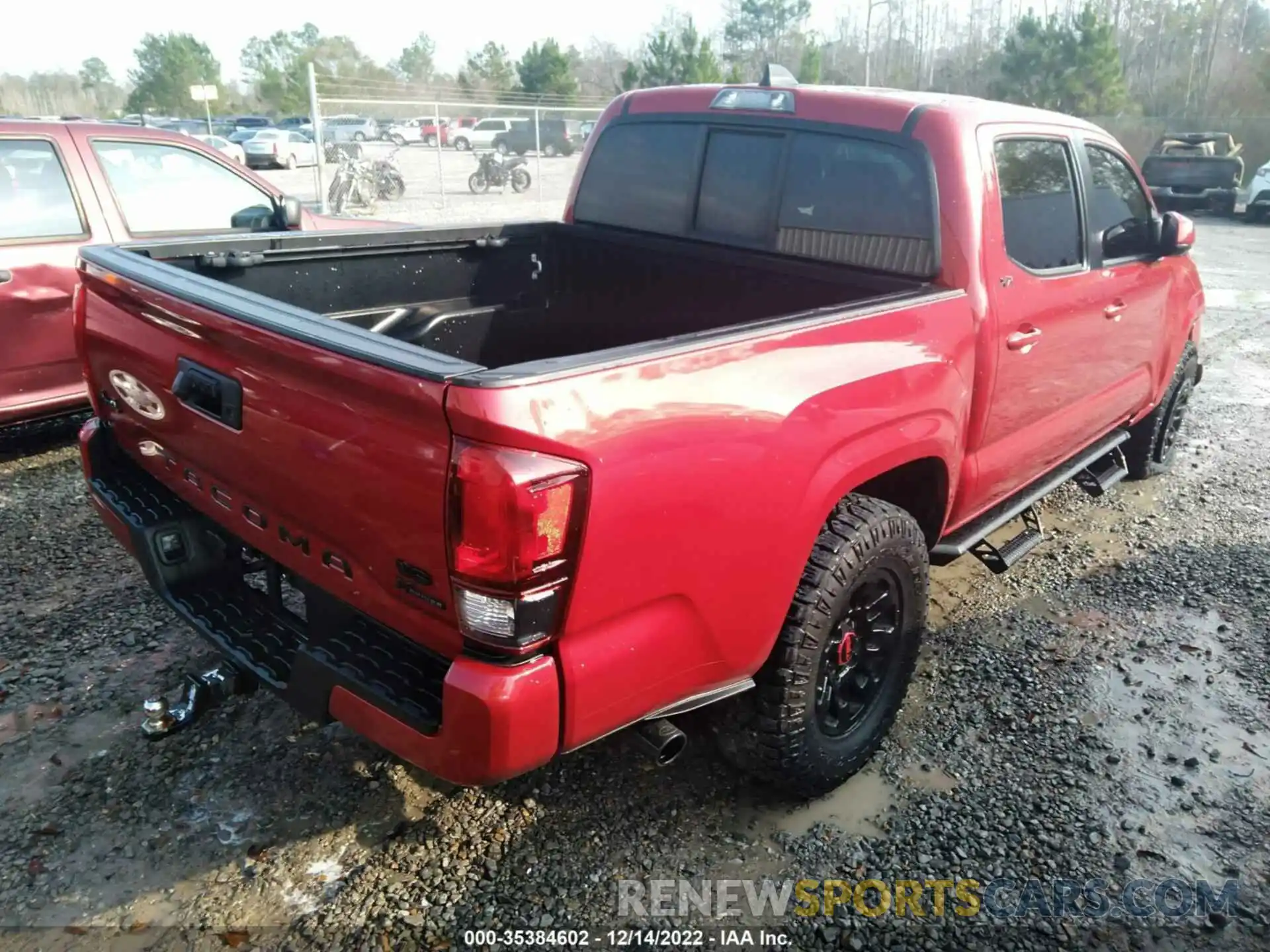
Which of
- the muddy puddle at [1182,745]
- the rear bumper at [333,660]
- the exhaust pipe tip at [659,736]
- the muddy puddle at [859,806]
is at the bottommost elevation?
the muddy puddle at [1182,745]

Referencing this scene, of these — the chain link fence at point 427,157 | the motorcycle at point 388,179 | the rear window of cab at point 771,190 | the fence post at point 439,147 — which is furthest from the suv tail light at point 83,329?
the motorcycle at point 388,179

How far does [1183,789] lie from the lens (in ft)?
9.74

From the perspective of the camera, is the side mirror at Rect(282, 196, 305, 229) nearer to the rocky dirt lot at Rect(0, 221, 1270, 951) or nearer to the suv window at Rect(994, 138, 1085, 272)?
the rocky dirt lot at Rect(0, 221, 1270, 951)

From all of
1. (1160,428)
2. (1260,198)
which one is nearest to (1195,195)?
(1260,198)

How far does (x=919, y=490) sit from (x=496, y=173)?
18.1 metres

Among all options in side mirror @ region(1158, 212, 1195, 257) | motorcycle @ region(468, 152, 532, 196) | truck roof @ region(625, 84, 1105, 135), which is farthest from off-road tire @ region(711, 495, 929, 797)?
motorcycle @ region(468, 152, 532, 196)

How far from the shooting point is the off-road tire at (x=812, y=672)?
2.52 metres

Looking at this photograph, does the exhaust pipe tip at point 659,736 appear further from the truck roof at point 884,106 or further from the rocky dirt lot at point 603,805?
the truck roof at point 884,106

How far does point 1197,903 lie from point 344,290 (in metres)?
3.26

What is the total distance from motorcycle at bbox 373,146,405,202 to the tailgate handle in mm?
16397

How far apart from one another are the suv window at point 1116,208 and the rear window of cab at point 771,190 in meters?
1.12

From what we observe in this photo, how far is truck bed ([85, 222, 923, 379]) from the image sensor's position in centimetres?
326

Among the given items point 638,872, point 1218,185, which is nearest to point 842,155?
point 638,872

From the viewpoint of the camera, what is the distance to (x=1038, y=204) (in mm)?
3551
